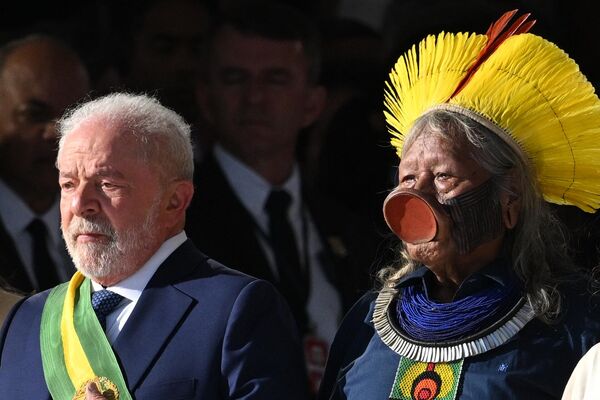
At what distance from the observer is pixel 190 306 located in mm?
4672

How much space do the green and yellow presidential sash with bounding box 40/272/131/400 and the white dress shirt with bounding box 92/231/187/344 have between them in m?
0.05

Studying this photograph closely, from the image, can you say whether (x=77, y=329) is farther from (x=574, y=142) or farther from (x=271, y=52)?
(x=271, y=52)

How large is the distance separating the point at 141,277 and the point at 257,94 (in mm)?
2189

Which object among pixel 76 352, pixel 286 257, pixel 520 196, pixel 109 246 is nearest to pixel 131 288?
pixel 109 246

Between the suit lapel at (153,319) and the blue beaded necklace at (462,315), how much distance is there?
69cm

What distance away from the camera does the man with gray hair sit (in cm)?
452

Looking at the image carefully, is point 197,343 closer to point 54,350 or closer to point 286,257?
point 54,350

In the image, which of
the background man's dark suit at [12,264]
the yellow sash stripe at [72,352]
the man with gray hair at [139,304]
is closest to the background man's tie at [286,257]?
the background man's dark suit at [12,264]

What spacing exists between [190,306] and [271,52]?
7.69 ft

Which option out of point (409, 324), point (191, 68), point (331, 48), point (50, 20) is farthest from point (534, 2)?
point (409, 324)

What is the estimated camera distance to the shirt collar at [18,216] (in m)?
6.70

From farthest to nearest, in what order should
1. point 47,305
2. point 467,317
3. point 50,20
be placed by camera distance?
point 50,20, point 47,305, point 467,317

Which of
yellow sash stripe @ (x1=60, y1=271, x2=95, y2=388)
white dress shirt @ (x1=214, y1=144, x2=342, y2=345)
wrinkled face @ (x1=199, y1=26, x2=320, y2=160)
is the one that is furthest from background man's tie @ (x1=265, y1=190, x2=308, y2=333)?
yellow sash stripe @ (x1=60, y1=271, x2=95, y2=388)

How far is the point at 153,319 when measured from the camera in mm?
4656
